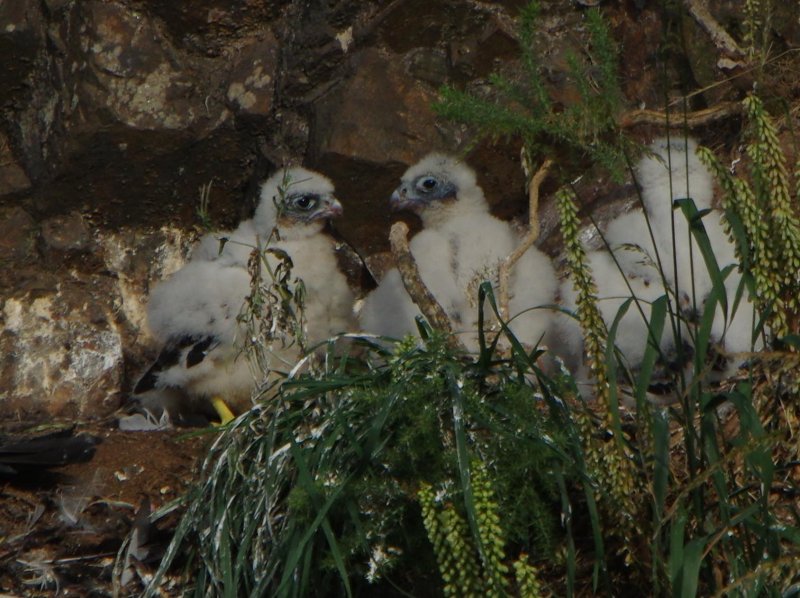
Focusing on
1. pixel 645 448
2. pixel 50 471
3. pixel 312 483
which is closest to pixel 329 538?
pixel 312 483

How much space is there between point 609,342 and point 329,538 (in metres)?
0.86

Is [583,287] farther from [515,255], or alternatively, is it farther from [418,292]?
[515,255]

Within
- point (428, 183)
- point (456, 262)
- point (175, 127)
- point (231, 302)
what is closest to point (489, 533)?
point (456, 262)

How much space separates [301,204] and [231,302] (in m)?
0.65

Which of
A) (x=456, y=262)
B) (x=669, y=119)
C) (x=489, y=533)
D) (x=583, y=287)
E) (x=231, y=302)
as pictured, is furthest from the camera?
(x=231, y=302)

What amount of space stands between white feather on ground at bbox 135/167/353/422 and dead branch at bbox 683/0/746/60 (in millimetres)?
1764

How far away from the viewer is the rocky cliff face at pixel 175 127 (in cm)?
585

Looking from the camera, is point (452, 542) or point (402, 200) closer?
point (452, 542)

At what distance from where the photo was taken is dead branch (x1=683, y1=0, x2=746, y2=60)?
5227mm

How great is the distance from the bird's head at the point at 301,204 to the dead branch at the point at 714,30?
1764mm

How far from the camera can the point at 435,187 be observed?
5.65 meters

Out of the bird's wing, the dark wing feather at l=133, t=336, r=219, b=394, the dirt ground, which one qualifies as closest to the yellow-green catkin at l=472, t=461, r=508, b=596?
the dirt ground

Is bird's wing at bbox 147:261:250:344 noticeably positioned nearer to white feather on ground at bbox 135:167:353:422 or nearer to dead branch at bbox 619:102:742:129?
white feather on ground at bbox 135:167:353:422

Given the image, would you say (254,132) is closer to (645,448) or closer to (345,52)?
(345,52)
